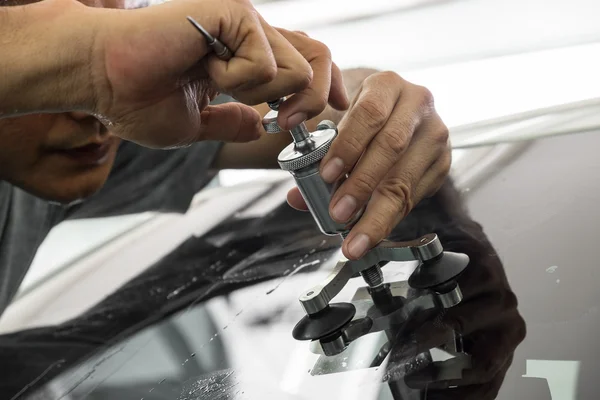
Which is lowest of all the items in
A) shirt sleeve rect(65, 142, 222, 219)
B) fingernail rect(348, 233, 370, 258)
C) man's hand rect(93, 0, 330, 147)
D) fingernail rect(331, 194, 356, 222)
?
shirt sleeve rect(65, 142, 222, 219)

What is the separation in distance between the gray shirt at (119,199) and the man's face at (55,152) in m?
0.13

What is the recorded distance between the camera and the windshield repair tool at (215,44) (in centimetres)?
64

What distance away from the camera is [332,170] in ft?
2.53

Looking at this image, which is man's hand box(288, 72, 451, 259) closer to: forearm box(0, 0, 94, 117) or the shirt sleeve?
forearm box(0, 0, 94, 117)

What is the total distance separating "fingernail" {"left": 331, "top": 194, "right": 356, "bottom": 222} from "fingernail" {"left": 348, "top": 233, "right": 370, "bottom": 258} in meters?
0.02

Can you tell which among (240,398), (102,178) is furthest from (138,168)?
(240,398)

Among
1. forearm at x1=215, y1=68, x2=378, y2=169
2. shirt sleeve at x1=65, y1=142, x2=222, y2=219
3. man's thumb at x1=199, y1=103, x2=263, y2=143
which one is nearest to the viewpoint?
man's thumb at x1=199, y1=103, x2=263, y2=143

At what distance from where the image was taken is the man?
672 millimetres

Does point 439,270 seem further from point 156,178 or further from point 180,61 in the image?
point 156,178

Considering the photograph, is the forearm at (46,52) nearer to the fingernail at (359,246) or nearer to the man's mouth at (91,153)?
the fingernail at (359,246)

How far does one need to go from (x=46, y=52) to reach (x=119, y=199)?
1.06 m

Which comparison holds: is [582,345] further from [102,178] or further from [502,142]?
[102,178]

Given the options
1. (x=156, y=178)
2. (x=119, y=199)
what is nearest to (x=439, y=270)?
(x=156, y=178)

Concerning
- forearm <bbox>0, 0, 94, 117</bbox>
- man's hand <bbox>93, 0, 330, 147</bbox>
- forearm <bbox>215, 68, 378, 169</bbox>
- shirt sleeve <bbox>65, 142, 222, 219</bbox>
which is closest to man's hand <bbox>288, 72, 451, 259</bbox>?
man's hand <bbox>93, 0, 330, 147</bbox>
